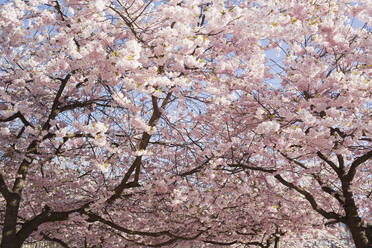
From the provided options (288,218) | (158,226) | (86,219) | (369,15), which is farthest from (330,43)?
(158,226)

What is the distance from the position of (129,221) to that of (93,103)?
5828mm

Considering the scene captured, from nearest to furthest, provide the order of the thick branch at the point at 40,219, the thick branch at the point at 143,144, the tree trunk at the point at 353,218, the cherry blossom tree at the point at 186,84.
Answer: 1. the cherry blossom tree at the point at 186,84
2. the thick branch at the point at 143,144
3. the thick branch at the point at 40,219
4. the tree trunk at the point at 353,218

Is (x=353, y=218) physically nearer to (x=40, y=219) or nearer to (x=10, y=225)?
(x=40, y=219)

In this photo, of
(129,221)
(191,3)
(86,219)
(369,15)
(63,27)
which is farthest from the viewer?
(129,221)

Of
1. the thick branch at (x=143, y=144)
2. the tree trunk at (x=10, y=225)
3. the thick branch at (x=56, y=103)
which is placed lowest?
the tree trunk at (x=10, y=225)

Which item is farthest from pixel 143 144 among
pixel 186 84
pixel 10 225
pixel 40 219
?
pixel 10 225

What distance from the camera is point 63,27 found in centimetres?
510

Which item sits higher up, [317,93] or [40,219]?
[317,93]

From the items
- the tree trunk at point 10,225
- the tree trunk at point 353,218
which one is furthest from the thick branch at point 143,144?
the tree trunk at point 353,218

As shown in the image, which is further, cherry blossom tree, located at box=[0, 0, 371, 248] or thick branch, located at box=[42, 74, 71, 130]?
thick branch, located at box=[42, 74, 71, 130]

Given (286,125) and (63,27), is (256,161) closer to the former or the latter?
(286,125)

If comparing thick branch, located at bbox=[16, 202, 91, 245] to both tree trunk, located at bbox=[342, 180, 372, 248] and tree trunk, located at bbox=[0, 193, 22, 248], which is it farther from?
tree trunk, located at bbox=[342, 180, 372, 248]

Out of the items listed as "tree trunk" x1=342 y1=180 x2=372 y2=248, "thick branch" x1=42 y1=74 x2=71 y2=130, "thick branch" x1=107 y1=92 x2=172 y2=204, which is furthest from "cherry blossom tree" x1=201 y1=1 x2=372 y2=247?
"thick branch" x1=42 y1=74 x2=71 y2=130

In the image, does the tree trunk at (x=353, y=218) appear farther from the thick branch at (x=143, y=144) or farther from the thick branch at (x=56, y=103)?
the thick branch at (x=56, y=103)
